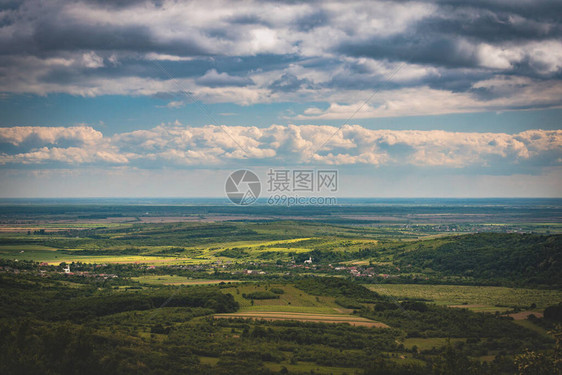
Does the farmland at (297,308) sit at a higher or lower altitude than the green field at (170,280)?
higher

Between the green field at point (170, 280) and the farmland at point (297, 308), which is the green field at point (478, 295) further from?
the green field at point (170, 280)

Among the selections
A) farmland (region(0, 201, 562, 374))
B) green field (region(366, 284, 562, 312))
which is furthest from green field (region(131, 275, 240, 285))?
green field (region(366, 284, 562, 312))

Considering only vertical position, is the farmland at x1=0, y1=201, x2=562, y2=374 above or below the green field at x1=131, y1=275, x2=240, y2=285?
above

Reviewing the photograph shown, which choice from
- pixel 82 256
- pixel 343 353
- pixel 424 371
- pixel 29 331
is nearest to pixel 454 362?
pixel 424 371

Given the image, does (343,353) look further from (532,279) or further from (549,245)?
(549,245)

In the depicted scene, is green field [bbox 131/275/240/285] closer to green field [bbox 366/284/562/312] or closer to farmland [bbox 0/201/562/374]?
farmland [bbox 0/201/562/374]

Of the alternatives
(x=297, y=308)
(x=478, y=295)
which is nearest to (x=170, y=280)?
(x=297, y=308)

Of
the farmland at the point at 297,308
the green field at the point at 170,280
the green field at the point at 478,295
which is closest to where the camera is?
the farmland at the point at 297,308

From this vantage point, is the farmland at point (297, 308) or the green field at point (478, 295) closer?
the farmland at point (297, 308)

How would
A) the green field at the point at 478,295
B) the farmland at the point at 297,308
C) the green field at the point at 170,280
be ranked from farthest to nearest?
the green field at the point at 170,280
the green field at the point at 478,295
the farmland at the point at 297,308

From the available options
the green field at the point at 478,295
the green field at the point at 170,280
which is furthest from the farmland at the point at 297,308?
the green field at the point at 170,280

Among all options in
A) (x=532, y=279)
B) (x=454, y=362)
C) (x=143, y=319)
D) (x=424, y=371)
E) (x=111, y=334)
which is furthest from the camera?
(x=532, y=279)
